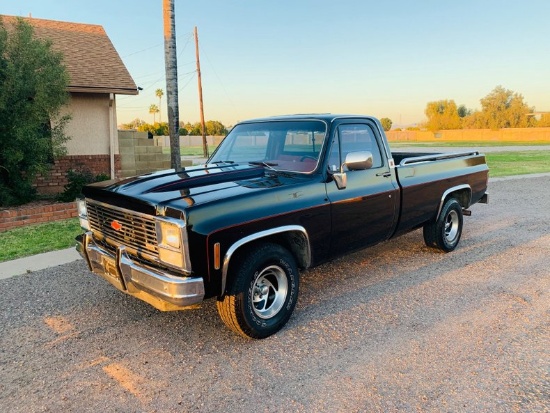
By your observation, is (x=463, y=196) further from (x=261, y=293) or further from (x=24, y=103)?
(x=24, y=103)

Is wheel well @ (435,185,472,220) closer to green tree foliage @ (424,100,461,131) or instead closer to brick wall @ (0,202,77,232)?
brick wall @ (0,202,77,232)

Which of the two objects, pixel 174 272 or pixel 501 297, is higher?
pixel 174 272

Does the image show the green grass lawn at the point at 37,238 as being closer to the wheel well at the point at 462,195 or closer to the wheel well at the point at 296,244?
the wheel well at the point at 296,244

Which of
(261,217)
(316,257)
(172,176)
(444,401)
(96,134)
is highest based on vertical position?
(96,134)

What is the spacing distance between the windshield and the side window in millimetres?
193

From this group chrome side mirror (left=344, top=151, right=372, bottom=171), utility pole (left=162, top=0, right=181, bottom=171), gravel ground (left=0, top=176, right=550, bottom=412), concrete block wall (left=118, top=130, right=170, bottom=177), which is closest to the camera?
gravel ground (left=0, top=176, right=550, bottom=412)

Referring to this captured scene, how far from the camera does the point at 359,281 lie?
200 inches

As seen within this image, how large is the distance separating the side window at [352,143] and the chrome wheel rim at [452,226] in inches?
78.0

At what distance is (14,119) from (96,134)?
4286 mm

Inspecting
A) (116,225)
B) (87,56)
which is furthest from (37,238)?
(87,56)

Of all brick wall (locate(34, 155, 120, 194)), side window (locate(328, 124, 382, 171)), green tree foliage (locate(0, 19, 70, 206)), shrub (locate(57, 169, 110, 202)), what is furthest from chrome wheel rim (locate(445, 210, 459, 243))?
brick wall (locate(34, 155, 120, 194))

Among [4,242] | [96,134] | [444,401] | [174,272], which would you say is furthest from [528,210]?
[96,134]

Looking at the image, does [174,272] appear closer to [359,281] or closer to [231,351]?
[231,351]

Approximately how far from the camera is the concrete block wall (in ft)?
44.0
